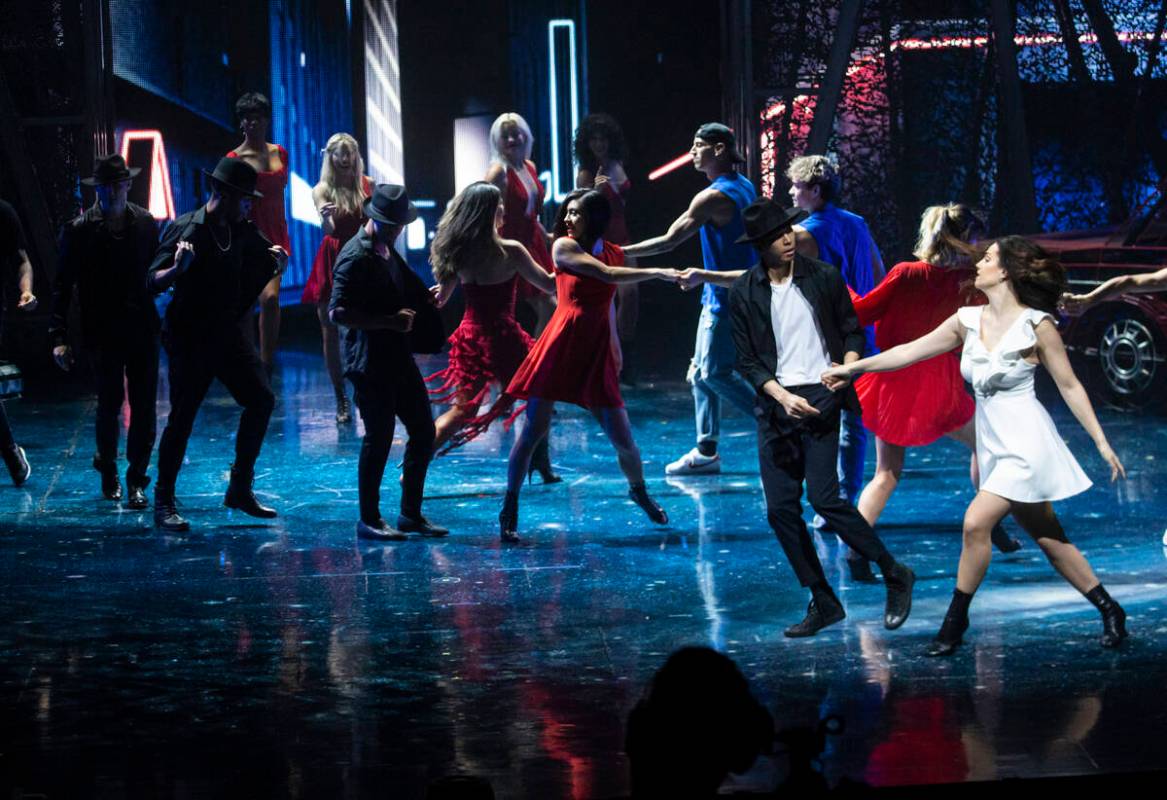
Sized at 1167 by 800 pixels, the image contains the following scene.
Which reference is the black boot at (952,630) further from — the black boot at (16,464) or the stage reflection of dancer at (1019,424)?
the black boot at (16,464)

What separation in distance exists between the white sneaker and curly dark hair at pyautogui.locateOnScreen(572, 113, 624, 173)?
2851 mm

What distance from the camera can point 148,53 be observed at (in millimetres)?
19969

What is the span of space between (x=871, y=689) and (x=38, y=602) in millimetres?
3390

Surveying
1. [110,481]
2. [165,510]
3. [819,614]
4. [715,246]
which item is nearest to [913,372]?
[819,614]

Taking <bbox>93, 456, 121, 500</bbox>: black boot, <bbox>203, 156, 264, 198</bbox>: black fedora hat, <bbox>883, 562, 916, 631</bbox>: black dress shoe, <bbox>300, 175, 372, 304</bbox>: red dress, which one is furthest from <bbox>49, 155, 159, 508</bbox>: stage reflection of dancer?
<bbox>883, 562, 916, 631</bbox>: black dress shoe

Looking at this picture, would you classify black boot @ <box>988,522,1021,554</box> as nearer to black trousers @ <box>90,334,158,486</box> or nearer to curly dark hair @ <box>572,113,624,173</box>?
black trousers @ <box>90,334,158,486</box>

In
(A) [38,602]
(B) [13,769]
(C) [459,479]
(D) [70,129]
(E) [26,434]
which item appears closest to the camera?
(B) [13,769]

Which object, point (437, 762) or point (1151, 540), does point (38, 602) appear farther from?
point (1151, 540)

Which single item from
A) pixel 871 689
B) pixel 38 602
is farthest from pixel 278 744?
pixel 38 602

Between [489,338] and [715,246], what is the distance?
1.28m

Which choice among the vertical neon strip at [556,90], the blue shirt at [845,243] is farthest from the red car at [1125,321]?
the vertical neon strip at [556,90]

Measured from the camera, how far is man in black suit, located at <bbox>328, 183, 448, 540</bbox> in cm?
735

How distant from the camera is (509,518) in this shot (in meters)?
7.54

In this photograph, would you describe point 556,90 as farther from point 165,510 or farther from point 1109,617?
point 1109,617
